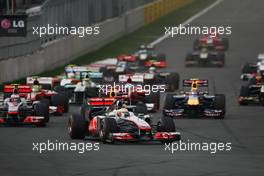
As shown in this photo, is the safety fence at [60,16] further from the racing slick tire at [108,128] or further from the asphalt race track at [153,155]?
the racing slick tire at [108,128]

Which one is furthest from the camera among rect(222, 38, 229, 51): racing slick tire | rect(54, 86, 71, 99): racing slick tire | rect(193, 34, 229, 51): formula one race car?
rect(222, 38, 229, 51): racing slick tire

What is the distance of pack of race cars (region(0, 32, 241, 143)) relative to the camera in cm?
3114

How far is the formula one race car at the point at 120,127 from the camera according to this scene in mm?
30781

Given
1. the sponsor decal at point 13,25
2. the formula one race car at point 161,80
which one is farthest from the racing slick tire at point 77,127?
the sponsor decal at point 13,25

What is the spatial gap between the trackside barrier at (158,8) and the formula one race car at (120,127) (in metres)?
57.6

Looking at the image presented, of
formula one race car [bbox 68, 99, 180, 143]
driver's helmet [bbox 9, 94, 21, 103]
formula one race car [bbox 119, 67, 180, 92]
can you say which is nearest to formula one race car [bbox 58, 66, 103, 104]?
formula one race car [bbox 119, 67, 180, 92]

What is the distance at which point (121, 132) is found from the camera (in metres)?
31.0

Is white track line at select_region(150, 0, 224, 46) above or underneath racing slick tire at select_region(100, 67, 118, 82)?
above

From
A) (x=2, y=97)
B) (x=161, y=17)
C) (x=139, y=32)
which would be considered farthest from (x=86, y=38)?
(x=2, y=97)

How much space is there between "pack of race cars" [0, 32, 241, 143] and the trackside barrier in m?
35.8

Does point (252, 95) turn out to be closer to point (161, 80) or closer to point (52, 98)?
point (161, 80)

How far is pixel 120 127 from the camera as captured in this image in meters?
31.2

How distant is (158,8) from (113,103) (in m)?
62.1

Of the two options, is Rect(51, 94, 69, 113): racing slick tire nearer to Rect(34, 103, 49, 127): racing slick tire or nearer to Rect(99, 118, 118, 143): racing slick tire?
Rect(34, 103, 49, 127): racing slick tire
